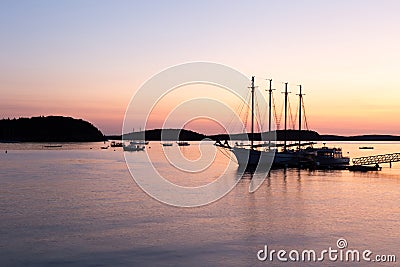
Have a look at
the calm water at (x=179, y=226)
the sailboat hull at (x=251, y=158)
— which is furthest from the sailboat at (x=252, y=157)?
the calm water at (x=179, y=226)

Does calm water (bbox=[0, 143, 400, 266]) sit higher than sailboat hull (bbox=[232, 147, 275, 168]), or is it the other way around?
sailboat hull (bbox=[232, 147, 275, 168])

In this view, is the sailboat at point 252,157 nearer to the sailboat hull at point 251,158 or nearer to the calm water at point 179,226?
the sailboat hull at point 251,158

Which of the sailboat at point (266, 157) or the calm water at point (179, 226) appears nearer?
the calm water at point (179, 226)

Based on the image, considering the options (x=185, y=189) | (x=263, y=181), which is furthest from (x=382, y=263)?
(x=263, y=181)

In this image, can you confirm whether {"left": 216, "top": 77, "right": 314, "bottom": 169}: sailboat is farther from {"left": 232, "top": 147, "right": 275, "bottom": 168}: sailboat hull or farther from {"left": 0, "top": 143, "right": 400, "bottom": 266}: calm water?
{"left": 0, "top": 143, "right": 400, "bottom": 266}: calm water

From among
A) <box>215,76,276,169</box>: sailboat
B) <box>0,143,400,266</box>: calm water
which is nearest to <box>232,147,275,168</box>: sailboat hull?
<box>215,76,276,169</box>: sailboat

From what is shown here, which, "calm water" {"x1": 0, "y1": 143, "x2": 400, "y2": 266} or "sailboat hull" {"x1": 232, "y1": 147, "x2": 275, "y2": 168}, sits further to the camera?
"sailboat hull" {"x1": 232, "y1": 147, "x2": 275, "y2": 168}

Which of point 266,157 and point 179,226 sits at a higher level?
point 266,157

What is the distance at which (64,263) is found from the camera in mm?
15516

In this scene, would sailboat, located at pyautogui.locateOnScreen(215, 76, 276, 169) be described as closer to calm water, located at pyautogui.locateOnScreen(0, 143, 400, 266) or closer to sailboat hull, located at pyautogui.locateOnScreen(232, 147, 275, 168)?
sailboat hull, located at pyautogui.locateOnScreen(232, 147, 275, 168)

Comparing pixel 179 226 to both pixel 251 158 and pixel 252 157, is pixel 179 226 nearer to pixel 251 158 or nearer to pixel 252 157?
pixel 251 158

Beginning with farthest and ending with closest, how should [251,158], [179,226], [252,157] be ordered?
[252,157] < [251,158] < [179,226]

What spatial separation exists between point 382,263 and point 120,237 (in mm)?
9532

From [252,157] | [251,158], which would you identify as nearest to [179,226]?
[251,158]
